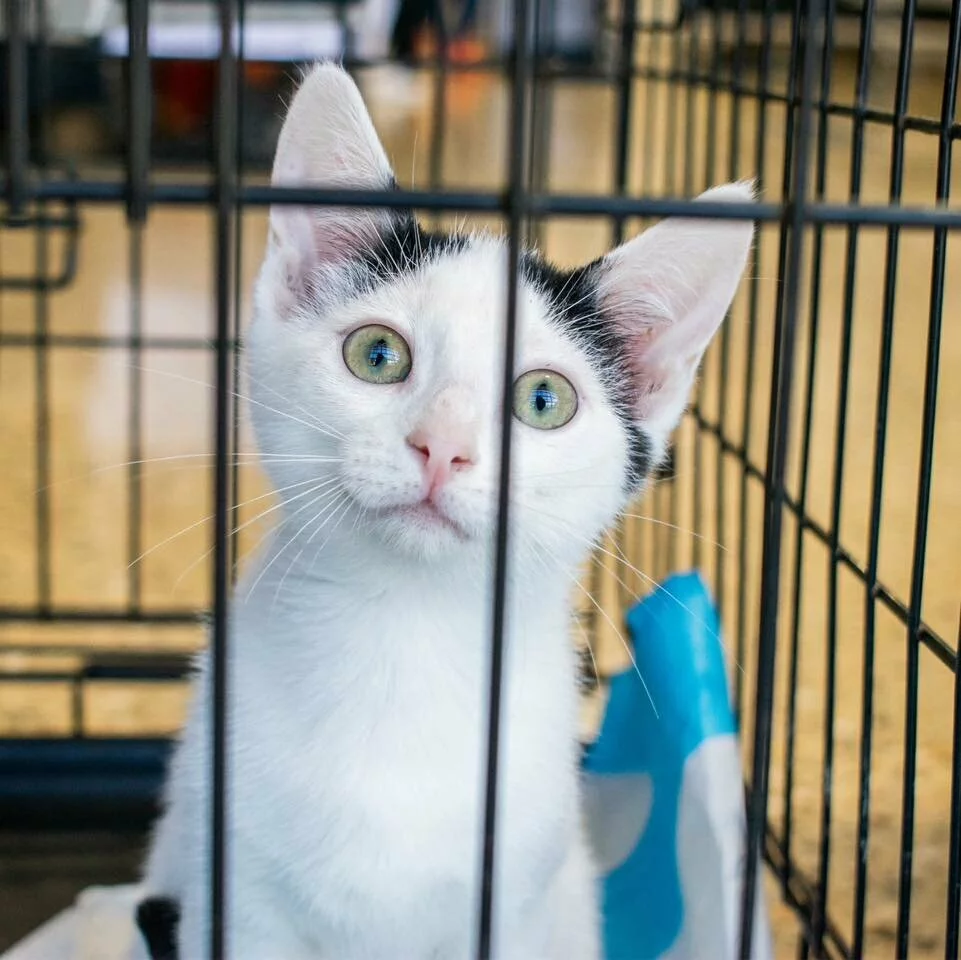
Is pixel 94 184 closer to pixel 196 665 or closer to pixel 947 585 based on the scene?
pixel 196 665

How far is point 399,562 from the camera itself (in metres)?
0.83

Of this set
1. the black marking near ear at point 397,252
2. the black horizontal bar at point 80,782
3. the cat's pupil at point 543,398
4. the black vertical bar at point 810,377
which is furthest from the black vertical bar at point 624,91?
the black horizontal bar at point 80,782

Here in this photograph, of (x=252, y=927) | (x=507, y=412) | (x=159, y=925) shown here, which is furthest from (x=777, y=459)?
(x=159, y=925)

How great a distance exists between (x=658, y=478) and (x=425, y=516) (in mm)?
348

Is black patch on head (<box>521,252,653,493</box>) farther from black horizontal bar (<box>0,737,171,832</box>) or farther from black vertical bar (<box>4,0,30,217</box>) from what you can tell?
black horizontal bar (<box>0,737,171,832</box>)

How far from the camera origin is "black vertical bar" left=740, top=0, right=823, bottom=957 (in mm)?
522

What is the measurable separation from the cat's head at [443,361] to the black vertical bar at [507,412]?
0.18 metres

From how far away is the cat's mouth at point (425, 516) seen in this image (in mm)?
750

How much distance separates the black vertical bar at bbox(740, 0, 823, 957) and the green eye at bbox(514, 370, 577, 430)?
21cm

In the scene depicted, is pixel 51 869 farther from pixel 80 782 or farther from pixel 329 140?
pixel 329 140

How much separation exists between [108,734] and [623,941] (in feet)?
2.11

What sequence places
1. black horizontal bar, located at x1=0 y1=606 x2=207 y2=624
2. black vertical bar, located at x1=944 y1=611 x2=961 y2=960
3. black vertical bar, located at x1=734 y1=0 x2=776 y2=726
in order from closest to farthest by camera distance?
black vertical bar, located at x1=944 y1=611 x2=961 y2=960
black vertical bar, located at x1=734 y1=0 x2=776 y2=726
black horizontal bar, located at x1=0 y1=606 x2=207 y2=624

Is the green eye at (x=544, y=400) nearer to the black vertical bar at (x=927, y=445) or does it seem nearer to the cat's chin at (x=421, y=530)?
the cat's chin at (x=421, y=530)

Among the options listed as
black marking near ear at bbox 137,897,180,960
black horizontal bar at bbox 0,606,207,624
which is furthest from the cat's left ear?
black horizontal bar at bbox 0,606,207,624
